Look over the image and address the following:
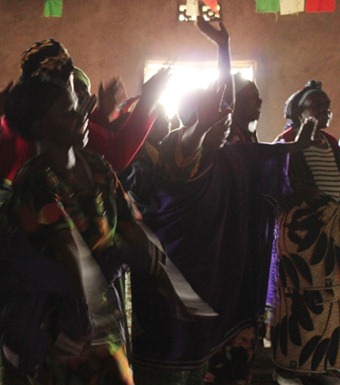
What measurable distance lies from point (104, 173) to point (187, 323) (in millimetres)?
1420

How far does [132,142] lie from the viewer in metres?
2.73

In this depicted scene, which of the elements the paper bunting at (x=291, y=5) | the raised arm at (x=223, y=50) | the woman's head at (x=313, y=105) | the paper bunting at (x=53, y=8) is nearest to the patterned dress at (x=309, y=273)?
the woman's head at (x=313, y=105)

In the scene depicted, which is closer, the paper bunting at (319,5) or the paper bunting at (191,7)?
the paper bunting at (319,5)

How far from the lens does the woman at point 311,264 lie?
13.0 ft

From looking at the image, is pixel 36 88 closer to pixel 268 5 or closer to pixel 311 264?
pixel 311 264

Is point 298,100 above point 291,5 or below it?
below

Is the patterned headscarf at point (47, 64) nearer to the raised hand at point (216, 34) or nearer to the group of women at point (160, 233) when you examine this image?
the group of women at point (160, 233)

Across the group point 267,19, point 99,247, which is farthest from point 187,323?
point 267,19

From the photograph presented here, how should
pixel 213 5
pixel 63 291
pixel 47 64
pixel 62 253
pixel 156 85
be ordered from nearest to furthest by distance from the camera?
pixel 62 253 < pixel 63 291 < pixel 47 64 < pixel 156 85 < pixel 213 5

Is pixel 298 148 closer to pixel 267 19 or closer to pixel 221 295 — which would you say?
pixel 221 295

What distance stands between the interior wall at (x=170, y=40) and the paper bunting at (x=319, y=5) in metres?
0.19

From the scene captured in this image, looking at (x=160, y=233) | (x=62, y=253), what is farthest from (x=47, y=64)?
(x=160, y=233)

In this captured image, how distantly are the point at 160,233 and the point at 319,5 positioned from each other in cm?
585

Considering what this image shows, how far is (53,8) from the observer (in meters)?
8.51
